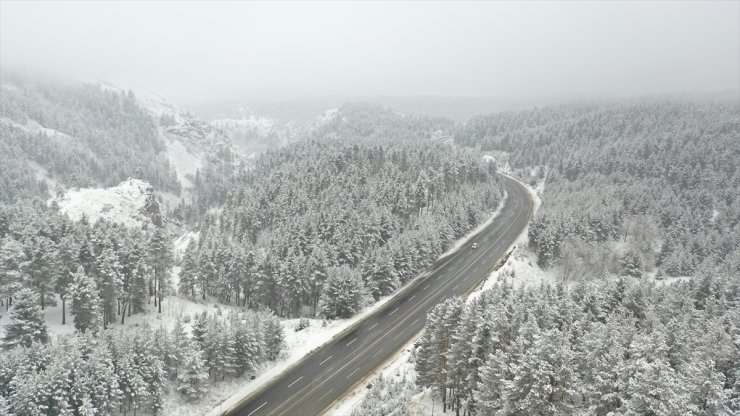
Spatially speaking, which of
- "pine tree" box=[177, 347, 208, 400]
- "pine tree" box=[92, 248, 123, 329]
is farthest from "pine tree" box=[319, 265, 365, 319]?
"pine tree" box=[92, 248, 123, 329]

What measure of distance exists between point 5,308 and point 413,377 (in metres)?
62.8

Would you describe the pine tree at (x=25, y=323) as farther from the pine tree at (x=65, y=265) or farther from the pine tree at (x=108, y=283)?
the pine tree at (x=65, y=265)

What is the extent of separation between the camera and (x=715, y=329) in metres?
36.6

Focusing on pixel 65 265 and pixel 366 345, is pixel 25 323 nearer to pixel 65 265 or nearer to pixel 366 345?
pixel 65 265

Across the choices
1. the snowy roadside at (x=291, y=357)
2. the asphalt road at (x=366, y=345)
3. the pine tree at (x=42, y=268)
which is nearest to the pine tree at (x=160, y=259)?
the pine tree at (x=42, y=268)

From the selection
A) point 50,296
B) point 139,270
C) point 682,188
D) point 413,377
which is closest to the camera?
point 413,377

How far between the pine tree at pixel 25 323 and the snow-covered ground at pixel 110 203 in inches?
3685

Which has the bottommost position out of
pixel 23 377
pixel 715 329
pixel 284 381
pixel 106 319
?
pixel 284 381

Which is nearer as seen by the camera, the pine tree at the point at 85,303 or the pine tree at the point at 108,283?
the pine tree at the point at 85,303

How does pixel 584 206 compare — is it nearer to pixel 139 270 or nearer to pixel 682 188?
pixel 682 188

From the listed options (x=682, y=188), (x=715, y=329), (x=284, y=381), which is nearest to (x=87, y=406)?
(x=284, y=381)

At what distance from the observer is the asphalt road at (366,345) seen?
175ft

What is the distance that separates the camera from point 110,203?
14938cm

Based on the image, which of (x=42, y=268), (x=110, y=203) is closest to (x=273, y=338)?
(x=42, y=268)
